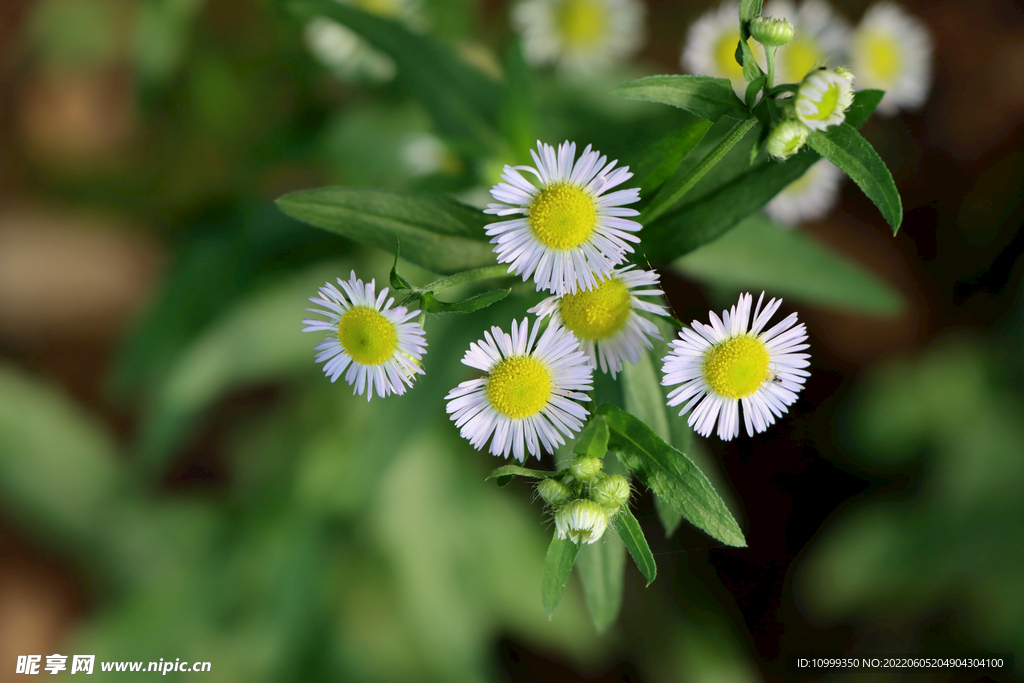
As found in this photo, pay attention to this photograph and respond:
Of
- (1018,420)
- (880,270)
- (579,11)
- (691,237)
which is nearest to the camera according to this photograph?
(691,237)

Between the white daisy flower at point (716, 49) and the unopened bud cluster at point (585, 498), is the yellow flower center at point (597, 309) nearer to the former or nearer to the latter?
the unopened bud cluster at point (585, 498)

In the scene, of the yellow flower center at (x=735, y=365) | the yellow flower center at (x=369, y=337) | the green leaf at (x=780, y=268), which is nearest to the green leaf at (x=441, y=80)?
the green leaf at (x=780, y=268)

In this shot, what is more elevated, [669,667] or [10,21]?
[10,21]

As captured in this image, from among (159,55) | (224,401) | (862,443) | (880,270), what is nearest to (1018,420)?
(862,443)

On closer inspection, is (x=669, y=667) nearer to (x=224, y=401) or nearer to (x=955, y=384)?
(x=955, y=384)

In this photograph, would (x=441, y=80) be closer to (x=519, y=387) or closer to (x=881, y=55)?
(x=519, y=387)

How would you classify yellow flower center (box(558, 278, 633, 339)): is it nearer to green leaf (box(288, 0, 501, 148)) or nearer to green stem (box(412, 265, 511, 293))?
green stem (box(412, 265, 511, 293))
